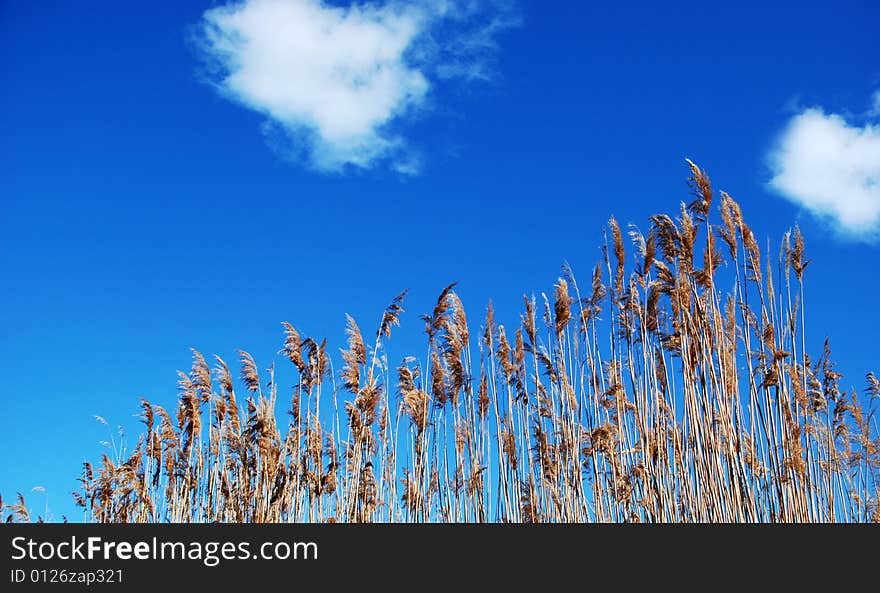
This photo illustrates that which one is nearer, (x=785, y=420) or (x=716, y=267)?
(x=785, y=420)

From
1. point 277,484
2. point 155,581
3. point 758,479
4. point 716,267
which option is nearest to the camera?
point 155,581

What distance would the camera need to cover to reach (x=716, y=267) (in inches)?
256

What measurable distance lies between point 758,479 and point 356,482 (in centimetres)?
359

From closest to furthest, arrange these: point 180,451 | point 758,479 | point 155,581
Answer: point 155,581
point 758,479
point 180,451

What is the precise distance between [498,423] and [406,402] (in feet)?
3.31

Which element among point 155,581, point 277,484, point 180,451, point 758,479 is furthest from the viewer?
point 180,451

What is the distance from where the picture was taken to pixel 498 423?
7.26m

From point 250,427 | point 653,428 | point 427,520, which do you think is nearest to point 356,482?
point 427,520

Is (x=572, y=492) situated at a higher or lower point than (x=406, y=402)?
lower

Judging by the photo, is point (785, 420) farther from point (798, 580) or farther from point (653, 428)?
point (798, 580)

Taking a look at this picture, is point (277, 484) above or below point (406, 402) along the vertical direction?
below

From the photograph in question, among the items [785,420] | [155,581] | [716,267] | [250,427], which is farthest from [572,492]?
[155,581]

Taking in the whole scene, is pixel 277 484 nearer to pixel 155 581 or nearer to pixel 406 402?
pixel 406 402

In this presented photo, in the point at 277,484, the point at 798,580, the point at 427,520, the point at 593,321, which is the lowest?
the point at 798,580
